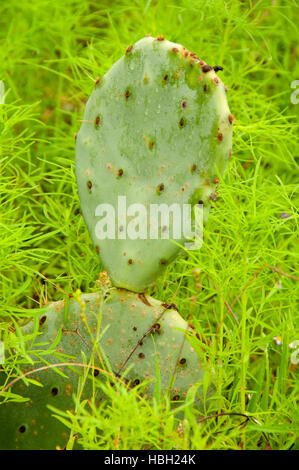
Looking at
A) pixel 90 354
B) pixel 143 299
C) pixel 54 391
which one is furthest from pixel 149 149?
pixel 54 391

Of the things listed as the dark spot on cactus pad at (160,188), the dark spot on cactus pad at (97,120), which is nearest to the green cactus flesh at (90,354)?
the dark spot on cactus pad at (160,188)

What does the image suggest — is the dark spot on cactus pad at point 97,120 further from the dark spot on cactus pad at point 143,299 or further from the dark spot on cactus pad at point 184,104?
the dark spot on cactus pad at point 143,299

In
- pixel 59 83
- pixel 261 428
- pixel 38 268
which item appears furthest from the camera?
pixel 59 83

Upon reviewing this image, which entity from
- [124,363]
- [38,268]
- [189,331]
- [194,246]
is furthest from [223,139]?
[38,268]

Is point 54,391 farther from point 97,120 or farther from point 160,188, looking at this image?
point 97,120

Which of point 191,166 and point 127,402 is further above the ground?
point 191,166

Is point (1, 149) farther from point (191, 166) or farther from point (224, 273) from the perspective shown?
point (224, 273)
